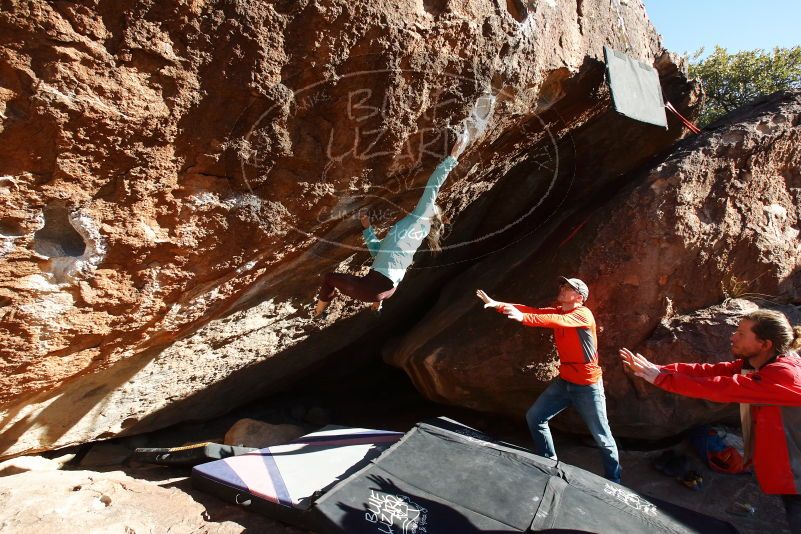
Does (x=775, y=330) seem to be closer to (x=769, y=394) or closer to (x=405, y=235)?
(x=769, y=394)

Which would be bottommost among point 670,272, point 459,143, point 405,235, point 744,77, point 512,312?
point 512,312

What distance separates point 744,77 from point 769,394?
11.2 meters

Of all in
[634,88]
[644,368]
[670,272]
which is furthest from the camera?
[670,272]

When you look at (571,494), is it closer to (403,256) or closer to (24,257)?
(403,256)


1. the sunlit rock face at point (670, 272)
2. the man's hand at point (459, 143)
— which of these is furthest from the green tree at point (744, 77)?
the man's hand at point (459, 143)

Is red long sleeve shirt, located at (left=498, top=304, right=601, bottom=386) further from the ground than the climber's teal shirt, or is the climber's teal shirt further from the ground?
the climber's teal shirt

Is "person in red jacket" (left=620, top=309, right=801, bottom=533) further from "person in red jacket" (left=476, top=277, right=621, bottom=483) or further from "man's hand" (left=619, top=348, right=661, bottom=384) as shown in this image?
"person in red jacket" (left=476, top=277, right=621, bottom=483)

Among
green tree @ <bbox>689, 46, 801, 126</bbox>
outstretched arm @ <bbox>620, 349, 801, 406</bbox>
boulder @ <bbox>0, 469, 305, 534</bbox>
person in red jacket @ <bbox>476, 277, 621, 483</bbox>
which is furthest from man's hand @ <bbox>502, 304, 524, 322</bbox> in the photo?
green tree @ <bbox>689, 46, 801, 126</bbox>

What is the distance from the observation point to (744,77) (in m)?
10.8

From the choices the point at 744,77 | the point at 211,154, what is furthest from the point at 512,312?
the point at 744,77

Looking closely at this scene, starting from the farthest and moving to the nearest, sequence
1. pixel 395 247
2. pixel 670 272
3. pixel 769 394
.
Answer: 1. pixel 670 272
2. pixel 395 247
3. pixel 769 394

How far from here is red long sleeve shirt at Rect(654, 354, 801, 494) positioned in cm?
227

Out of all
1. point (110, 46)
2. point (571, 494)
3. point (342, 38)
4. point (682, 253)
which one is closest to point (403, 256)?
point (342, 38)

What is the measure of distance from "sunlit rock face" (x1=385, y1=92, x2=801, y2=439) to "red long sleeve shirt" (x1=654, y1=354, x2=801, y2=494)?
1583 mm
